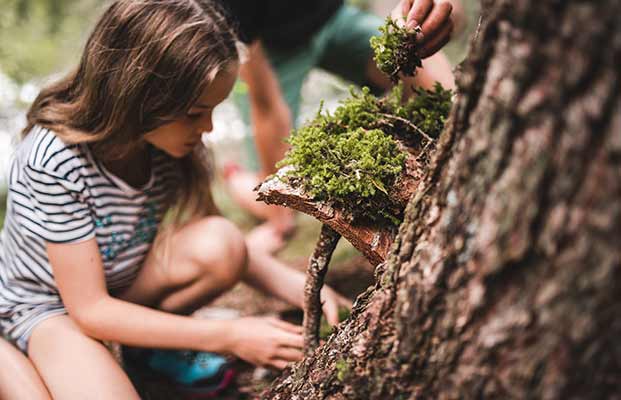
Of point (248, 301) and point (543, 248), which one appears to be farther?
point (248, 301)

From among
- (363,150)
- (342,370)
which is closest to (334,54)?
(363,150)

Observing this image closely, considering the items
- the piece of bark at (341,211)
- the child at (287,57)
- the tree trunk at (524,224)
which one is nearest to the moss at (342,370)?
the tree trunk at (524,224)

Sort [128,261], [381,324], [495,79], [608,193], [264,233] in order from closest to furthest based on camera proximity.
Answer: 1. [608,193]
2. [495,79]
3. [381,324]
4. [128,261]
5. [264,233]

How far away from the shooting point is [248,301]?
2.98 meters

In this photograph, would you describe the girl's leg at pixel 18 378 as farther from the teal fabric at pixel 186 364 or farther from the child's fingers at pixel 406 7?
the child's fingers at pixel 406 7

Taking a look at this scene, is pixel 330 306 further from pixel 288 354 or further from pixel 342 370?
pixel 342 370

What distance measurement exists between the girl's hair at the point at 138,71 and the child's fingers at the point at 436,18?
0.79 meters

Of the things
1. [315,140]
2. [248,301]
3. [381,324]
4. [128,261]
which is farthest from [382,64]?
[248,301]

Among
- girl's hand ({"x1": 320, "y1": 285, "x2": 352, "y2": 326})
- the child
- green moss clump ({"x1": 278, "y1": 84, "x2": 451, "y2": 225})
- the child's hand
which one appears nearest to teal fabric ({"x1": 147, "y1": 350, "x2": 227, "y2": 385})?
the child's hand

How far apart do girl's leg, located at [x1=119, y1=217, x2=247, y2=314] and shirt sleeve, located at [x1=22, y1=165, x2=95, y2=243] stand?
40cm

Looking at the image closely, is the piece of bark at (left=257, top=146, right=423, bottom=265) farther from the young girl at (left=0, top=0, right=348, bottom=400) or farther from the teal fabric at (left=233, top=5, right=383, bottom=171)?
the teal fabric at (left=233, top=5, right=383, bottom=171)

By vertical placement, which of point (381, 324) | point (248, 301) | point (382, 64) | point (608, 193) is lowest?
point (248, 301)

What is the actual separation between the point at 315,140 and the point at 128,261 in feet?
3.75

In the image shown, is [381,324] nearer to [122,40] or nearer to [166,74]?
[166,74]
